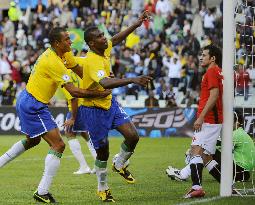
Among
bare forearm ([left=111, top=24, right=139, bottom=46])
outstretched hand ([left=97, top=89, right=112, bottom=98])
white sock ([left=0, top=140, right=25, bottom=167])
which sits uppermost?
bare forearm ([left=111, top=24, right=139, bottom=46])

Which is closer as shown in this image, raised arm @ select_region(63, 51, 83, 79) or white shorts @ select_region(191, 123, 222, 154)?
white shorts @ select_region(191, 123, 222, 154)

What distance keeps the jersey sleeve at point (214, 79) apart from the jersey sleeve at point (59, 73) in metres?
1.86

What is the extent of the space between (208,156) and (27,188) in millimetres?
2825

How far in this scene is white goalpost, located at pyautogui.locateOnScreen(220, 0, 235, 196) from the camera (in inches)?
408

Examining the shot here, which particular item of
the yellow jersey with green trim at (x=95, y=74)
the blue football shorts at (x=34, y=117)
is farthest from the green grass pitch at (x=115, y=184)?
the yellow jersey with green trim at (x=95, y=74)

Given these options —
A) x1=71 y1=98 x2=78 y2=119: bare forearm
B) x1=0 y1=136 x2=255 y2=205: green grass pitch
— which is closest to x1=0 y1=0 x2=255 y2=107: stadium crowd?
x1=0 y1=136 x2=255 y2=205: green grass pitch

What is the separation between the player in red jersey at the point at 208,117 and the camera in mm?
10312

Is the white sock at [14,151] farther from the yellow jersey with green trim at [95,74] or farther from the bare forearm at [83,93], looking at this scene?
the bare forearm at [83,93]

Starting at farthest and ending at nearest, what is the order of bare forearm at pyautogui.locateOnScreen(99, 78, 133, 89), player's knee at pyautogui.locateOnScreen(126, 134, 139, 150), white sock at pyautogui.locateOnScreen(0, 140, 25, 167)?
player's knee at pyautogui.locateOnScreen(126, 134, 139, 150) → white sock at pyautogui.locateOnScreen(0, 140, 25, 167) → bare forearm at pyautogui.locateOnScreen(99, 78, 133, 89)

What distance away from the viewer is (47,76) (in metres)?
10.5

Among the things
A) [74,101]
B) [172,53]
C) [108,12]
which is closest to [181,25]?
[172,53]

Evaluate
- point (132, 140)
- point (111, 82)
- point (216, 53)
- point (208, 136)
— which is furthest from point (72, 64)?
point (208, 136)

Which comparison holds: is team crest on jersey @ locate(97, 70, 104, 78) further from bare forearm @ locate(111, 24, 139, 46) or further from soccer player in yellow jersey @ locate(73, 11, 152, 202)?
bare forearm @ locate(111, 24, 139, 46)

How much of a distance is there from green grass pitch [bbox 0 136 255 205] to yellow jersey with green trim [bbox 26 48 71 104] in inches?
57.2
